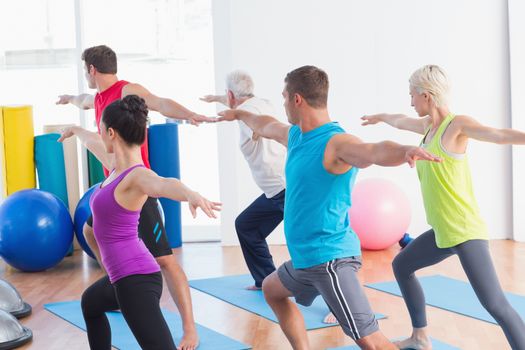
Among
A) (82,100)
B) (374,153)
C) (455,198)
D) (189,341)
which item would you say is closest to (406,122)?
(455,198)

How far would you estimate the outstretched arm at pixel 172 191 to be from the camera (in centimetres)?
254

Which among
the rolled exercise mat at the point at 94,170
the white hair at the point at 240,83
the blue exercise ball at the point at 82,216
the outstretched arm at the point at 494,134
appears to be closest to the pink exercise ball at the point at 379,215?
the white hair at the point at 240,83

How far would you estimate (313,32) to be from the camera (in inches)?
276

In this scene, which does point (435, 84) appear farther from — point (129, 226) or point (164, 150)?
point (164, 150)

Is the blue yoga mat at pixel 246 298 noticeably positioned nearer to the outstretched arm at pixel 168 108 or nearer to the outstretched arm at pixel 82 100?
the outstretched arm at pixel 168 108

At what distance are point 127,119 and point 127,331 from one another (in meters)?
1.80

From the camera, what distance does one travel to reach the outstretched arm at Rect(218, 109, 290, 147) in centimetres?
378

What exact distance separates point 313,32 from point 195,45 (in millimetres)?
1088

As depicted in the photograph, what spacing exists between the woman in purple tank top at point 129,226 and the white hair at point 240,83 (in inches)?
75.6

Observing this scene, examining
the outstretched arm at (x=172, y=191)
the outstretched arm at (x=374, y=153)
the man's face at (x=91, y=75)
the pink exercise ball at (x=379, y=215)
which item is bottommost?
the pink exercise ball at (x=379, y=215)

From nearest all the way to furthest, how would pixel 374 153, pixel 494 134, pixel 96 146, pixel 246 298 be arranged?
pixel 374 153 → pixel 494 134 → pixel 96 146 → pixel 246 298

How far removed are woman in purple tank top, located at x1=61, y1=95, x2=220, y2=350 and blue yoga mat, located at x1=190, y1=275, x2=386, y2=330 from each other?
1.66m

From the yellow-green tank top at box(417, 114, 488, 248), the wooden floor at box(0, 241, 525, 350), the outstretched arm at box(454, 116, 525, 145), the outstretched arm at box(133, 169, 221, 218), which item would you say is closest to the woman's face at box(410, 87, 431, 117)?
the yellow-green tank top at box(417, 114, 488, 248)

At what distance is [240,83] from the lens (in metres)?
4.96
